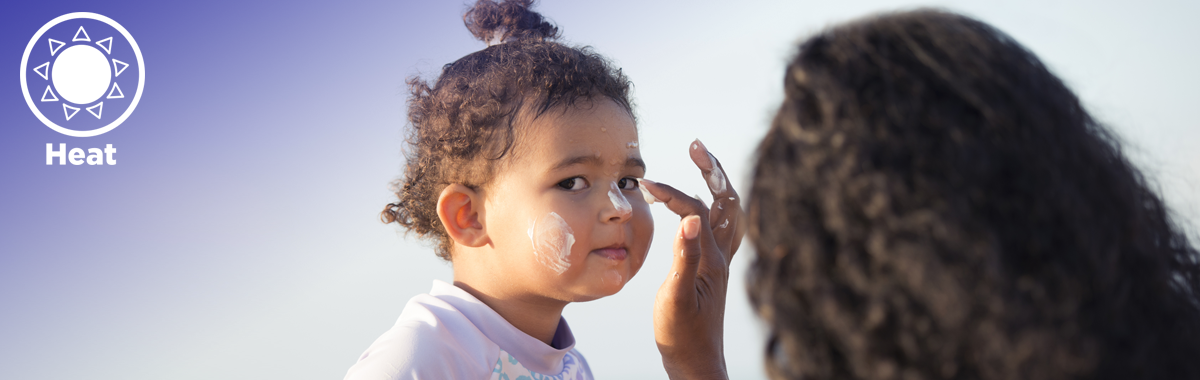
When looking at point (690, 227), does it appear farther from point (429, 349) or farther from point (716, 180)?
point (429, 349)

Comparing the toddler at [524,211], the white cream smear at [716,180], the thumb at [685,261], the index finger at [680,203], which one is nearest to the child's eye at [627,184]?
the toddler at [524,211]

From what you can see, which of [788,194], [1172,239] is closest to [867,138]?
[788,194]

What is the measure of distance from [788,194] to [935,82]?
0.58 ft

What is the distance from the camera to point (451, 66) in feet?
7.74

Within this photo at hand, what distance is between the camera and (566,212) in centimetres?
190

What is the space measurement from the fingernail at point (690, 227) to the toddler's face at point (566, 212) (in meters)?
0.25

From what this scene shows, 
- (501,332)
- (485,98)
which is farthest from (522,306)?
(485,98)

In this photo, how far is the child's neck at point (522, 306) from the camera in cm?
200

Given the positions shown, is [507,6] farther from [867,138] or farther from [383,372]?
[867,138]

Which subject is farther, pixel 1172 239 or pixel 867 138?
pixel 1172 239

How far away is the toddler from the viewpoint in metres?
1.89

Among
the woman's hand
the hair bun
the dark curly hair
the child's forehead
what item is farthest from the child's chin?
the dark curly hair

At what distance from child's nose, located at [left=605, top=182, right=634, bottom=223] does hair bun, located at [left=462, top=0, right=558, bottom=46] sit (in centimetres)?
80

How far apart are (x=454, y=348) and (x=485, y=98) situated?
75 cm
